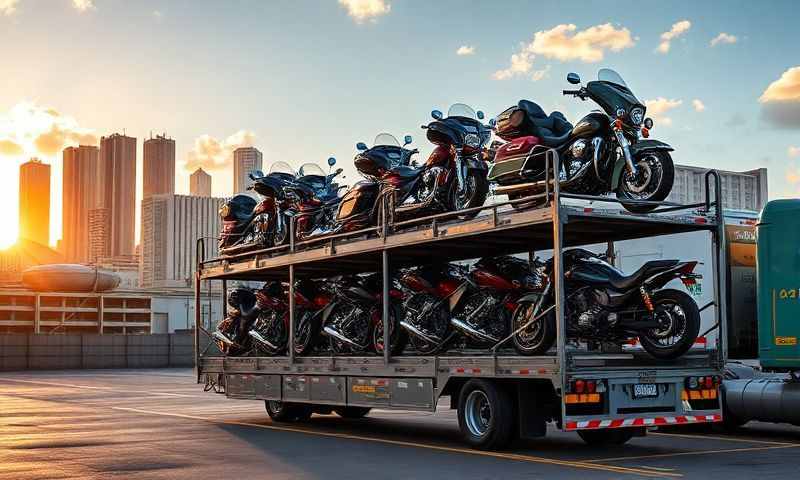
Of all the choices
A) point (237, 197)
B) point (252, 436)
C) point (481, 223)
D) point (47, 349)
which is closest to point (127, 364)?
→ point (47, 349)

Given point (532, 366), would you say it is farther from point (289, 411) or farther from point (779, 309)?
point (289, 411)

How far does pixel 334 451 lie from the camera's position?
13195 millimetres

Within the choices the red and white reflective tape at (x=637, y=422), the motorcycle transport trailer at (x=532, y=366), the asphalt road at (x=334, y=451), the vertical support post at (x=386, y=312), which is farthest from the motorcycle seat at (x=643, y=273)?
the vertical support post at (x=386, y=312)

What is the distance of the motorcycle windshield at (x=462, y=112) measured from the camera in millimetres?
14844

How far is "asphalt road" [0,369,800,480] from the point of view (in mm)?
10992

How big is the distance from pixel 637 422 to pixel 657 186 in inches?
103

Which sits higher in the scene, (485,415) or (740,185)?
(740,185)

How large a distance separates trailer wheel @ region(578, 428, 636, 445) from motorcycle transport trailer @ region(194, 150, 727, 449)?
0.04ft

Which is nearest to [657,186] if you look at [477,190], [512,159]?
[512,159]

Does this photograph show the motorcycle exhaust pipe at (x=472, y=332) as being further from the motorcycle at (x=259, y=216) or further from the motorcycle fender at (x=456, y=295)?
the motorcycle at (x=259, y=216)

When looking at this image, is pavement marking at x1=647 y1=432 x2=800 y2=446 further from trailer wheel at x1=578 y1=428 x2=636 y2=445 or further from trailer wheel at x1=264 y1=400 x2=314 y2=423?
trailer wheel at x1=264 y1=400 x2=314 y2=423

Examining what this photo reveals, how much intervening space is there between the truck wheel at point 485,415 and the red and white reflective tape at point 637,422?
1.11 m

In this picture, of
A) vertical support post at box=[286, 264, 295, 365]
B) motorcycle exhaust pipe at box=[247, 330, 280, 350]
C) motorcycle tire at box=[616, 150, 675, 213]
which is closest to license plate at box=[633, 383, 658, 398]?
motorcycle tire at box=[616, 150, 675, 213]

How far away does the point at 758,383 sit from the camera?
49.2 feet
